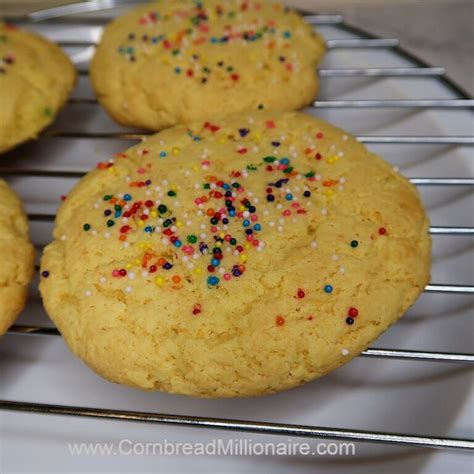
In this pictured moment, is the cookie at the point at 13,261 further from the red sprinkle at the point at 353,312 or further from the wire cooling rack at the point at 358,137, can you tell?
the red sprinkle at the point at 353,312

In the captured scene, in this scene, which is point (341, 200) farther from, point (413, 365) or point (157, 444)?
point (157, 444)

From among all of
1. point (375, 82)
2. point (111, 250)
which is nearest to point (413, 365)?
point (111, 250)

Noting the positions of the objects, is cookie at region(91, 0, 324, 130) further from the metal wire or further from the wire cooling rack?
the metal wire

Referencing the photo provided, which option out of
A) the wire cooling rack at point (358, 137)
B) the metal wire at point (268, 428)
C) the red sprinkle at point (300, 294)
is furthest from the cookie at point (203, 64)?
the metal wire at point (268, 428)

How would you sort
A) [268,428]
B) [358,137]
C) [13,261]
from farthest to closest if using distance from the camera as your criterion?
[358,137] → [13,261] → [268,428]

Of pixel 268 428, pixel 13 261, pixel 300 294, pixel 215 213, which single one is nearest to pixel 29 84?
pixel 13 261

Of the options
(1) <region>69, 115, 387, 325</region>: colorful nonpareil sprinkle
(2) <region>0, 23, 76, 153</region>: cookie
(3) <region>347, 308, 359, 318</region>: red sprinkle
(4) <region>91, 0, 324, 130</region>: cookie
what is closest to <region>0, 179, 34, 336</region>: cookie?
(1) <region>69, 115, 387, 325</region>: colorful nonpareil sprinkle

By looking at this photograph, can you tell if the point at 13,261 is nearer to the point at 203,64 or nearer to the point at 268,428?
the point at 268,428
